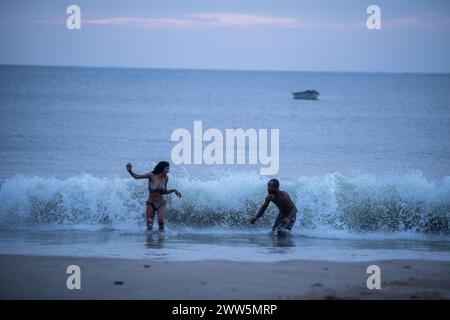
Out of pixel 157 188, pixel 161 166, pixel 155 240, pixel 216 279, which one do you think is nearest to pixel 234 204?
pixel 157 188

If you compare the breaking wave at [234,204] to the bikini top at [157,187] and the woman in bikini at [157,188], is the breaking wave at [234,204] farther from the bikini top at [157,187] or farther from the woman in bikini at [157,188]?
the bikini top at [157,187]

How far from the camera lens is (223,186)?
15938mm

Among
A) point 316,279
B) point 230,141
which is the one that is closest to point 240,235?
point 316,279

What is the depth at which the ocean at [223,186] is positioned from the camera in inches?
471

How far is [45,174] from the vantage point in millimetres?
22266

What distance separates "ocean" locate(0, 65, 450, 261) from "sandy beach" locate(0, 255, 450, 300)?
2.52 ft

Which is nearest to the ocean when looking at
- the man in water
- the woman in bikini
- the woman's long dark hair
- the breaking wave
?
the breaking wave

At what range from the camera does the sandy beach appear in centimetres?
→ 792

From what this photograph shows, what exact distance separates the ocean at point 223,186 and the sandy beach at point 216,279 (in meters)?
0.77

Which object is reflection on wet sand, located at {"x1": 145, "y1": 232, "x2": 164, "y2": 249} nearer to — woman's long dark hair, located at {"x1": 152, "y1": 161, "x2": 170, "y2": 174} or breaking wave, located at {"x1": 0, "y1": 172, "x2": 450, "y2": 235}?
woman's long dark hair, located at {"x1": 152, "y1": 161, "x2": 170, "y2": 174}

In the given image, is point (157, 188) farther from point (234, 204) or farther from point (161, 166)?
point (234, 204)

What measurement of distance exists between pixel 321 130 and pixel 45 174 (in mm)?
19114

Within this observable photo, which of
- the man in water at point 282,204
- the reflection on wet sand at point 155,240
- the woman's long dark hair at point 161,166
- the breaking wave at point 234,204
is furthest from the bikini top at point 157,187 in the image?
the breaking wave at point 234,204

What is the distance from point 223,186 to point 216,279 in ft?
24.0
